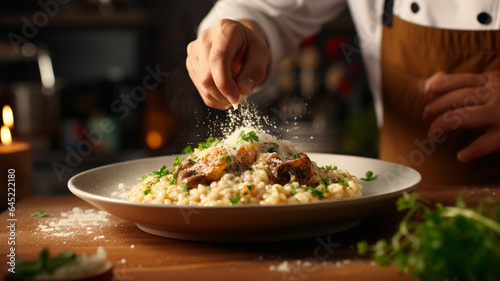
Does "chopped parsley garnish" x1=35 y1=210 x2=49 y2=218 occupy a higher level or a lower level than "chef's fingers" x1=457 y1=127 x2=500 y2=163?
higher

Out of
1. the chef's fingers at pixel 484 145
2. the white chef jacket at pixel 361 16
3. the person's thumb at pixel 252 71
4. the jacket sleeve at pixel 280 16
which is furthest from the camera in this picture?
the jacket sleeve at pixel 280 16

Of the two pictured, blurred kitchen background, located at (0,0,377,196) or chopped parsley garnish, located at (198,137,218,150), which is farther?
blurred kitchen background, located at (0,0,377,196)

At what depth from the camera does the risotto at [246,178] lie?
1.13 meters

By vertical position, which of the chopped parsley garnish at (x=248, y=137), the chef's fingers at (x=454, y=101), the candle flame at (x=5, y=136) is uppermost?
the candle flame at (x=5, y=136)

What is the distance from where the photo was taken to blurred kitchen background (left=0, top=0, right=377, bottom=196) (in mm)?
3727

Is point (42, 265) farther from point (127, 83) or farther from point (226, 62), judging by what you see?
point (127, 83)

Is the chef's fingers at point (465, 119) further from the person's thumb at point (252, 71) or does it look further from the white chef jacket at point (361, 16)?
the person's thumb at point (252, 71)

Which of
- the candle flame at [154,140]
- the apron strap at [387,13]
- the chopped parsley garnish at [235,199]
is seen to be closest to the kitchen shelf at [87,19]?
the candle flame at [154,140]

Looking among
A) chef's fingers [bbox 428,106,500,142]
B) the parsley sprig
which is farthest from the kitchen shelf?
the parsley sprig

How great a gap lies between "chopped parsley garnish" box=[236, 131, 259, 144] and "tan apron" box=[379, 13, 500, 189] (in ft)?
3.25

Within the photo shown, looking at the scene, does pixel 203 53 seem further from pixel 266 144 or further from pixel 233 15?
pixel 233 15

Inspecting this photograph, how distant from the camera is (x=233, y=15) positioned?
2.12m

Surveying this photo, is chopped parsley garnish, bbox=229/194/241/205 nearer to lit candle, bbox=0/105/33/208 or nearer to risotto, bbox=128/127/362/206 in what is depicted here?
risotto, bbox=128/127/362/206

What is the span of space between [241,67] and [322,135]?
7.19 feet
